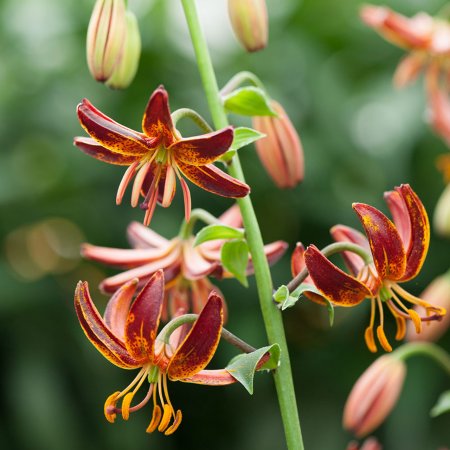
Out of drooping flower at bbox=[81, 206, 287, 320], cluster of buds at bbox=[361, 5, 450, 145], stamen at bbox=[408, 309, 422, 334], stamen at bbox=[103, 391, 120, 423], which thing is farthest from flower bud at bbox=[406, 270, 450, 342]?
stamen at bbox=[103, 391, 120, 423]

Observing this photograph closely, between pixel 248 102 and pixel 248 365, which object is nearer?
pixel 248 365

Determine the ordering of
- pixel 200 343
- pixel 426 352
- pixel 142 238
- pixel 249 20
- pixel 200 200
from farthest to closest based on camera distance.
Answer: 1. pixel 200 200
2. pixel 426 352
3. pixel 142 238
4. pixel 249 20
5. pixel 200 343

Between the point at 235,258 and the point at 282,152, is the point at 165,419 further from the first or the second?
the point at 282,152

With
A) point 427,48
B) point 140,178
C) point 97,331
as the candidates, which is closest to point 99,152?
point 140,178

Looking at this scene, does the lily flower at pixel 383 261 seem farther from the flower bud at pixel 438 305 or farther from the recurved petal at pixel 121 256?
the flower bud at pixel 438 305

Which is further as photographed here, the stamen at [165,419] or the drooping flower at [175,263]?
the drooping flower at [175,263]

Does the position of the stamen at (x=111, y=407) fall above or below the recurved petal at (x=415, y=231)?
below

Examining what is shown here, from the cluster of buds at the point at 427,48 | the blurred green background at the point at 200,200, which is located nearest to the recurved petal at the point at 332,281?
the cluster of buds at the point at 427,48
